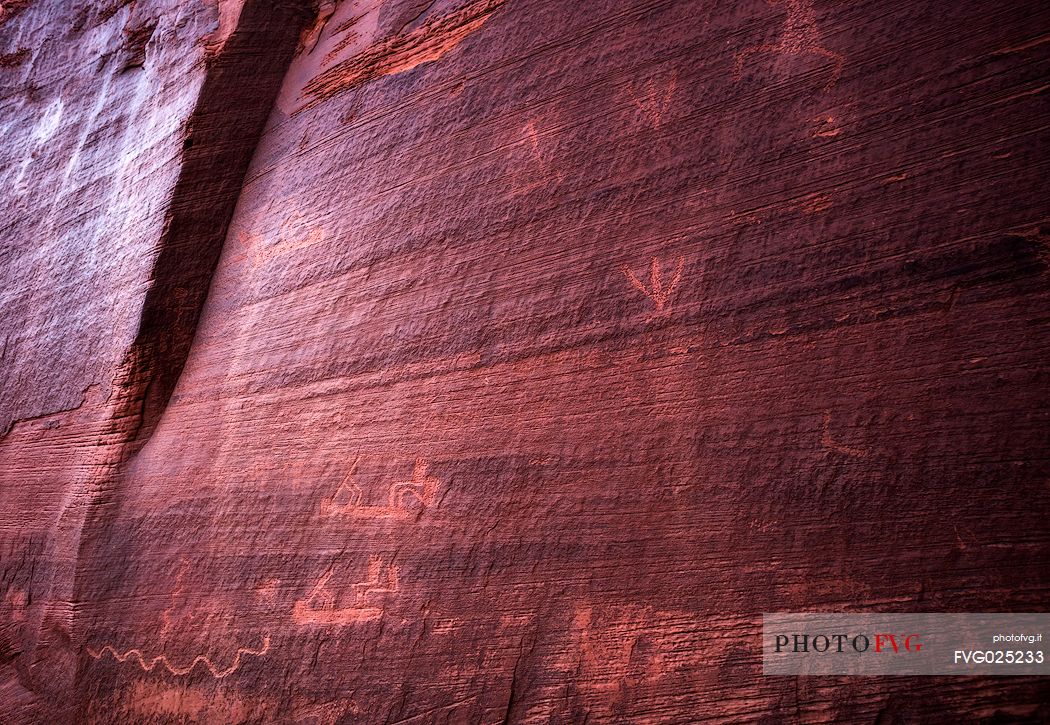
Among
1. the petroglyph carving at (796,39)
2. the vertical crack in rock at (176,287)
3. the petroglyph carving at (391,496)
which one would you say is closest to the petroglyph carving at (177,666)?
the vertical crack in rock at (176,287)

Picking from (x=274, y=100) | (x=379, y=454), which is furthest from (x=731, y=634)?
(x=274, y=100)

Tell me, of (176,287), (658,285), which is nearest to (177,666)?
(176,287)

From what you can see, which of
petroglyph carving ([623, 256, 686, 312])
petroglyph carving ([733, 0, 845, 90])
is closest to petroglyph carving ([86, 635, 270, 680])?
petroglyph carving ([623, 256, 686, 312])

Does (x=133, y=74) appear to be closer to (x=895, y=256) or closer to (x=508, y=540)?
(x=508, y=540)

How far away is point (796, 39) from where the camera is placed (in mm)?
2115

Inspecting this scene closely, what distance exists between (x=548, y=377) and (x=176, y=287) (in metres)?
1.96

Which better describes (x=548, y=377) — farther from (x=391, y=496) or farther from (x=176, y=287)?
(x=176, y=287)

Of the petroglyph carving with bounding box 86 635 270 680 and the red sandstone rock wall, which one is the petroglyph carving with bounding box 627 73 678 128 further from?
the petroglyph carving with bounding box 86 635 270 680

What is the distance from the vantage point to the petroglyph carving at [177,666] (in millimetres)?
2383

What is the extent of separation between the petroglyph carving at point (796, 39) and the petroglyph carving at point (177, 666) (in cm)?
228

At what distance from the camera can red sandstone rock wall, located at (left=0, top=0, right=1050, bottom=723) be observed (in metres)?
1.66

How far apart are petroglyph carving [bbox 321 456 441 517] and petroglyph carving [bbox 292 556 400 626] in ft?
0.50

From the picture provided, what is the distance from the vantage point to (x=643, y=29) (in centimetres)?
243

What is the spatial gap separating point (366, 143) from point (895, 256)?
79.8 inches
